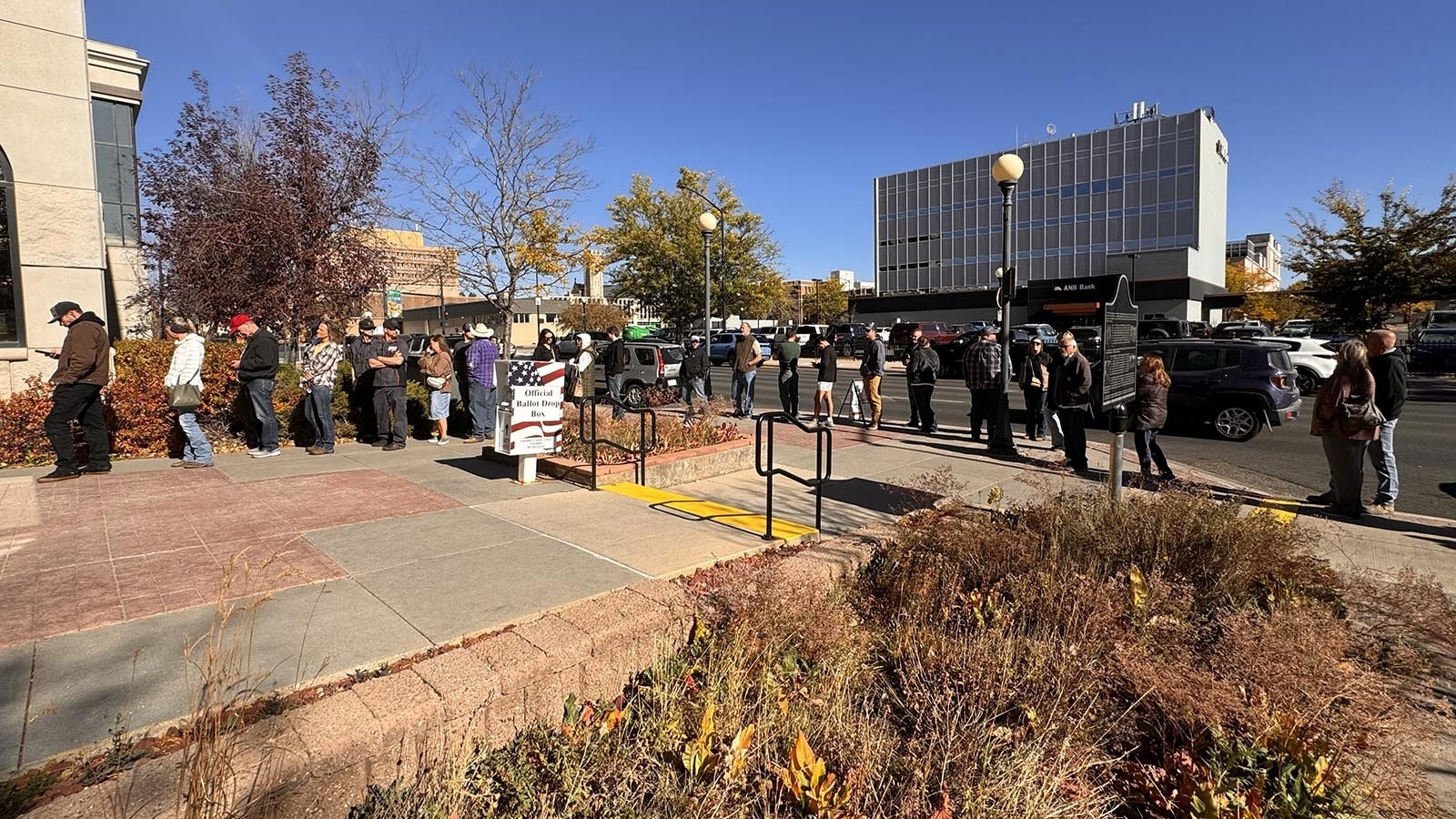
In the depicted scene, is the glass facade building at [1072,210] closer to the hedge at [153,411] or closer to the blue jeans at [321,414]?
the hedge at [153,411]

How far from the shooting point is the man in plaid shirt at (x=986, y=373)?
10523 mm

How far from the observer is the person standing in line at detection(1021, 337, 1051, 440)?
1080 cm

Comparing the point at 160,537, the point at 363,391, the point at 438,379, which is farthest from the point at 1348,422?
the point at 363,391

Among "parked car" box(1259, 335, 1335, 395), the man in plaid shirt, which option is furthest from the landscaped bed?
"parked car" box(1259, 335, 1335, 395)

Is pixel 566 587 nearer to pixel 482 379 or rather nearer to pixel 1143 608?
pixel 1143 608

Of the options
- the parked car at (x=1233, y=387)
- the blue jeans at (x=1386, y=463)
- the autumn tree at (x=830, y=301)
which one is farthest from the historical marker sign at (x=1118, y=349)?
the autumn tree at (x=830, y=301)

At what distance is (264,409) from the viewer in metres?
8.71

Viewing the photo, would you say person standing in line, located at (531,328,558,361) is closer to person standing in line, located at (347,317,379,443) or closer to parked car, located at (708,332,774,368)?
person standing in line, located at (347,317,379,443)

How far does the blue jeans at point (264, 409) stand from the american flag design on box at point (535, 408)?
358 cm

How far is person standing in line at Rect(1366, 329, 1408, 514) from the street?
67cm

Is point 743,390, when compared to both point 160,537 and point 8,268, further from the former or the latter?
point 8,268

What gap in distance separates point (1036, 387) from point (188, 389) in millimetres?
11108

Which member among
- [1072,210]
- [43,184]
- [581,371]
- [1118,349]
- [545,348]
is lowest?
[581,371]

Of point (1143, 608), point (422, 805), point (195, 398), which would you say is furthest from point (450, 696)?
point (195, 398)
